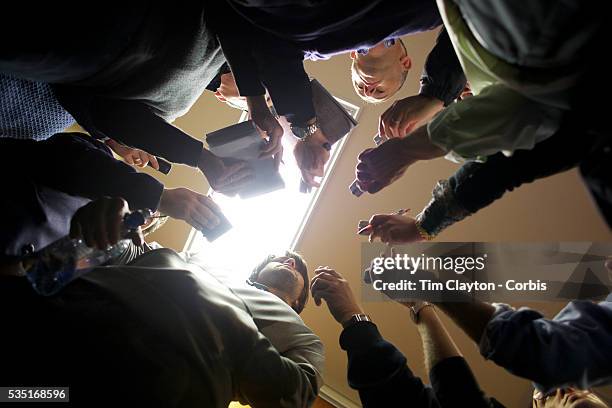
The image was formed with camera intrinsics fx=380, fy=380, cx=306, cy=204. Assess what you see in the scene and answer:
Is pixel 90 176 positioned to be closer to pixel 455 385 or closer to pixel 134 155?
pixel 134 155

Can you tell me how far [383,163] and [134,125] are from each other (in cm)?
61

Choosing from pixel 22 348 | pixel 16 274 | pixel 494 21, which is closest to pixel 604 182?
pixel 494 21

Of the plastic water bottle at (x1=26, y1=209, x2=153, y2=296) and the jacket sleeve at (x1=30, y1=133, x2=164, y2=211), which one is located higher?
the jacket sleeve at (x1=30, y1=133, x2=164, y2=211)

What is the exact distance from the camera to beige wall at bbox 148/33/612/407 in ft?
5.21

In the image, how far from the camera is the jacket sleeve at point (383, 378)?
823mm

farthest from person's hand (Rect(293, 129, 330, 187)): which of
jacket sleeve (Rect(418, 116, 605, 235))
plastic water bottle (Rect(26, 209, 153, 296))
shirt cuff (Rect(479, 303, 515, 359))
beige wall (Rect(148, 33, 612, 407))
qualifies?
beige wall (Rect(148, 33, 612, 407))

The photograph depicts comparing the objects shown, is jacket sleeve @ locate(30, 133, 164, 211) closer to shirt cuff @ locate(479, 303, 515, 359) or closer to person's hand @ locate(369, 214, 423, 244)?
person's hand @ locate(369, 214, 423, 244)

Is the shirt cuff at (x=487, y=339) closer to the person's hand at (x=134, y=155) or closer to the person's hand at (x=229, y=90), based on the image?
the person's hand at (x=229, y=90)

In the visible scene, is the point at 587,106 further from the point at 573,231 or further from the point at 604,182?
the point at 573,231

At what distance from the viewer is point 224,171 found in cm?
97

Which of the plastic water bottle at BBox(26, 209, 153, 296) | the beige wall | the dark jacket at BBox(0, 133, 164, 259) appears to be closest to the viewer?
the plastic water bottle at BBox(26, 209, 153, 296)

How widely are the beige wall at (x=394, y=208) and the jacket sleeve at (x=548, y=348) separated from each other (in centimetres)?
83

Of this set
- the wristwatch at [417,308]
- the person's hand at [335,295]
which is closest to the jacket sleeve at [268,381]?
the person's hand at [335,295]

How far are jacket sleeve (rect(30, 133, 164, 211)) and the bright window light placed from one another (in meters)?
0.80
